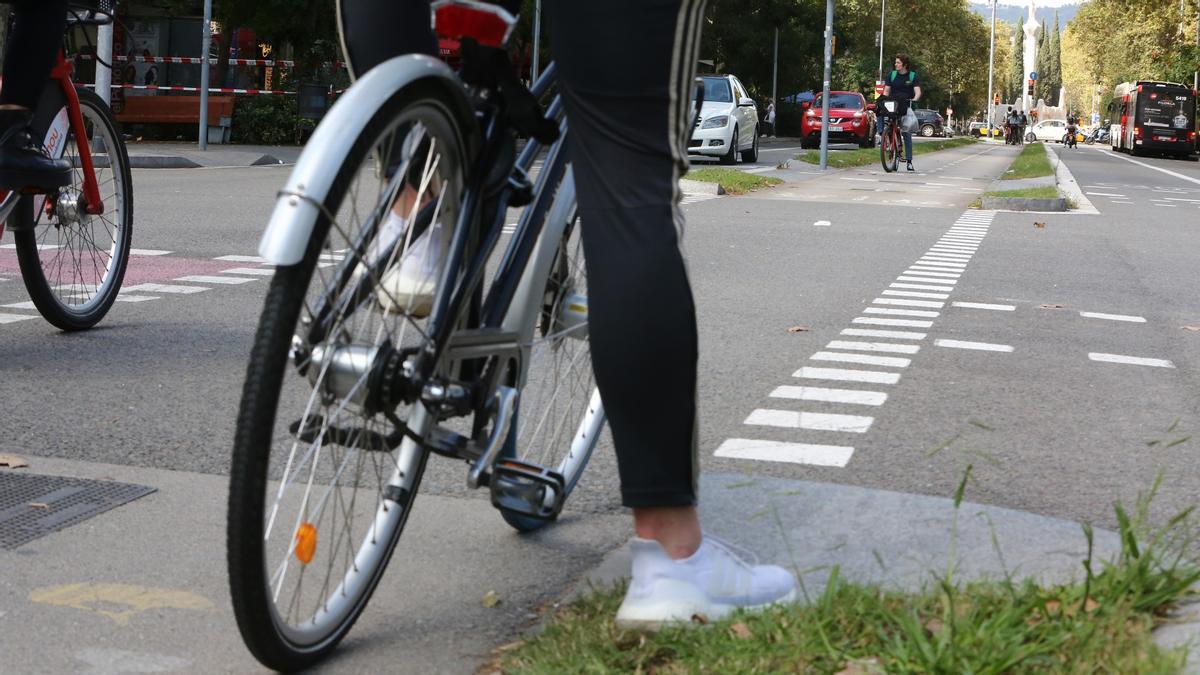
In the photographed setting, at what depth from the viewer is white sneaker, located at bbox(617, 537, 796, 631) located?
2428 millimetres

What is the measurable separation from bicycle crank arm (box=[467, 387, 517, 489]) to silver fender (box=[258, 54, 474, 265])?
0.60m

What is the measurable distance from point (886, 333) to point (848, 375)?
4.05ft

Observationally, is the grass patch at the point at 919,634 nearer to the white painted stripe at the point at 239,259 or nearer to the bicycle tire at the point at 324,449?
the bicycle tire at the point at 324,449

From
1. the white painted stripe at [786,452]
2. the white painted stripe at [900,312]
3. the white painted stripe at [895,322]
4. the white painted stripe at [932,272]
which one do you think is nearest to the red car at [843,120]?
the white painted stripe at [932,272]

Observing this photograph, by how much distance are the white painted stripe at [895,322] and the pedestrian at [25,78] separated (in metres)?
3.50

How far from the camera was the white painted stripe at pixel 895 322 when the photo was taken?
687 centimetres

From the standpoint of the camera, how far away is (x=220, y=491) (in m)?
3.47

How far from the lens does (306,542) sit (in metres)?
2.28

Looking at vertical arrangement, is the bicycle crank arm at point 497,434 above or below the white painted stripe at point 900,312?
below

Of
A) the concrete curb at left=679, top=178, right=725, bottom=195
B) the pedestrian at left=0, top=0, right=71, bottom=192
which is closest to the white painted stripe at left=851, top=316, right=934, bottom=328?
the pedestrian at left=0, top=0, right=71, bottom=192

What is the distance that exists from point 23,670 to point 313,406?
602 mm

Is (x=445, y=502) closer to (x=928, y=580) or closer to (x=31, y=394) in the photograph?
(x=928, y=580)

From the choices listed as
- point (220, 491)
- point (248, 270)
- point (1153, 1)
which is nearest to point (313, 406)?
point (220, 491)

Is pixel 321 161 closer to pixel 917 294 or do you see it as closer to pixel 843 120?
pixel 917 294
